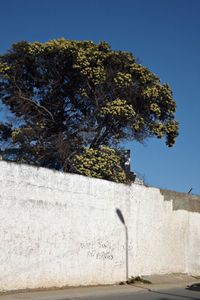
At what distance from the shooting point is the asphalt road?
16.2 meters

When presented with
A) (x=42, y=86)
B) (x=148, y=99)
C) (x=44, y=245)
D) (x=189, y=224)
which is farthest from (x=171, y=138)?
(x=44, y=245)

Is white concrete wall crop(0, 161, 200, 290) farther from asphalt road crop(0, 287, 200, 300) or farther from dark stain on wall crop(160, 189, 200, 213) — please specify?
asphalt road crop(0, 287, 200, 300)

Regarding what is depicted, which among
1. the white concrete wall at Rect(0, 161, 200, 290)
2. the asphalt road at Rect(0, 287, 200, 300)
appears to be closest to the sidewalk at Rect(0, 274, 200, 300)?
the asphalt road at Rect(0, 287, 200, 300)

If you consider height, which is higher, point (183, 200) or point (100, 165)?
point (100, 165)

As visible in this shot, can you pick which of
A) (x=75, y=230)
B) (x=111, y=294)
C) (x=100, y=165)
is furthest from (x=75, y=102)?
(x=111, y=294)

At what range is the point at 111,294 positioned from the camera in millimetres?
18000

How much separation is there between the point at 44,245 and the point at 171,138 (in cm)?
1462

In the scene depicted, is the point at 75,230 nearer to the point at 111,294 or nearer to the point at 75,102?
the point at 111,294

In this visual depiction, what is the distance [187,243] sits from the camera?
90.9ft

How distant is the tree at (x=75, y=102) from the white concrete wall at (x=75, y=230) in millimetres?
4325

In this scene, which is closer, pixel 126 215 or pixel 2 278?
pixel 2 278

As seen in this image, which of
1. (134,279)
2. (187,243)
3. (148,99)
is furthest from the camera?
(148,99)

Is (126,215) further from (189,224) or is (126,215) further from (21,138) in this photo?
(21,138)

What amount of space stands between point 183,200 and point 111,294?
10639mm
